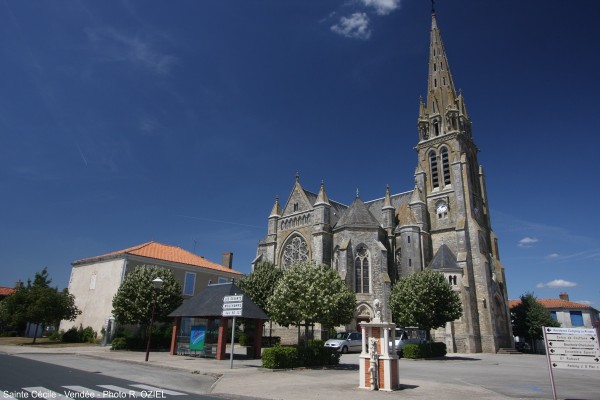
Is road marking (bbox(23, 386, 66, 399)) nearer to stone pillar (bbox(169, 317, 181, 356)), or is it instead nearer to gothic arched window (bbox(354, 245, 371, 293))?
stone pillar (bbox(169, 317, 181, 356))

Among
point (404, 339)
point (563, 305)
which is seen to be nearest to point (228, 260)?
point (404, 339)

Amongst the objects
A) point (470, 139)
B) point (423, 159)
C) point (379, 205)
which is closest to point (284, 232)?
point (379, 205)

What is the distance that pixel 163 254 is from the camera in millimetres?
35312

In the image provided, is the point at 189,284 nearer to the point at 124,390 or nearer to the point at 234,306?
Result: the point at 234,306

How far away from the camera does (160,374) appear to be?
14.3 m

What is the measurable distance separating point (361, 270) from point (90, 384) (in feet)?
104

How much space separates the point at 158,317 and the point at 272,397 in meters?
18.8

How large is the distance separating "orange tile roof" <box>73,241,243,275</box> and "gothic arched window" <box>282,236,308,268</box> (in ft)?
23.7

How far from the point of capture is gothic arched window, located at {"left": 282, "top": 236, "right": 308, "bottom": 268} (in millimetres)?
44456

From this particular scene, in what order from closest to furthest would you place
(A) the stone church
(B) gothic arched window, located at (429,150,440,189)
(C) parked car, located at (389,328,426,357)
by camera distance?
Answer: (C) parked car, located at (389,328,426,357) → (A) the stone church → (B) gothic arched window, located at (429,150,440,189)

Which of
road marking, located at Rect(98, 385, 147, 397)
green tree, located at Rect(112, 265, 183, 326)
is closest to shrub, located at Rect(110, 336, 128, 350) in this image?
green tree, located at Rect(112, 265, 183, 326)

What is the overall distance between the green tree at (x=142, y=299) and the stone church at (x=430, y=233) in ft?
58.1

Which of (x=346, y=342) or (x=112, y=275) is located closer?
(x=346, y=342)

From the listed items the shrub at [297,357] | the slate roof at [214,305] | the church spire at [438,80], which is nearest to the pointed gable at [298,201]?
the church spire at [438,80]
